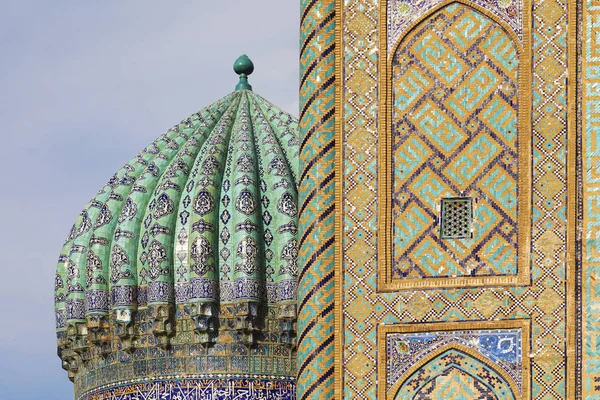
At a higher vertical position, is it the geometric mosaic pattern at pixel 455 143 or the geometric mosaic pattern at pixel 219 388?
the geometric mosaic pattern at pixel 455 143

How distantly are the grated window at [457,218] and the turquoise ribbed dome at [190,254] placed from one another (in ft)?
6.01

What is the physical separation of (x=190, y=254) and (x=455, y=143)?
7.90 feet

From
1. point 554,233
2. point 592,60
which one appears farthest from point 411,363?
point 592,60

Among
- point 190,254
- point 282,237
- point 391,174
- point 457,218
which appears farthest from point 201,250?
point 457,218

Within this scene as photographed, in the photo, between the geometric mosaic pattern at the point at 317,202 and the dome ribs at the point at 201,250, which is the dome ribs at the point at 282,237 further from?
the geometric mosaic pattern at the point at 317,202

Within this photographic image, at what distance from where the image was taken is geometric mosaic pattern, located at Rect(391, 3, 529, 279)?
11469mm

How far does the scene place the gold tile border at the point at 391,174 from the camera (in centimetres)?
1138

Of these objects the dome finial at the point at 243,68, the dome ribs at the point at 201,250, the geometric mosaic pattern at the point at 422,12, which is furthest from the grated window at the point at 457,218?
the dome finial at the point at 243,68

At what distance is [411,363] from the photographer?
1133cm

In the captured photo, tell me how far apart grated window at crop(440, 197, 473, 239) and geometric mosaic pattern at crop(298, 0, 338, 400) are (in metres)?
0.70

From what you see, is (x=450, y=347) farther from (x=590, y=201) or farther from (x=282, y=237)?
(x=282, y=237)

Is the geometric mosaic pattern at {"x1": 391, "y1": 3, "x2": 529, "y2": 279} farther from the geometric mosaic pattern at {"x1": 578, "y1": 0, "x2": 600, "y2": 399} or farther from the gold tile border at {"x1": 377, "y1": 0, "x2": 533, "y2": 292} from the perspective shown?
the geometric mosaic pattern at {"x1": 578, "y1": 0, "x2": 600, "y2": 399}

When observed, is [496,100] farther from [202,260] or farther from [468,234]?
[202,260]

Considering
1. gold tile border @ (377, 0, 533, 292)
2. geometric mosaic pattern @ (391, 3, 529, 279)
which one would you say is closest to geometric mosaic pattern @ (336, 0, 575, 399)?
gold tile border @ (377, 0, 533, 292)
